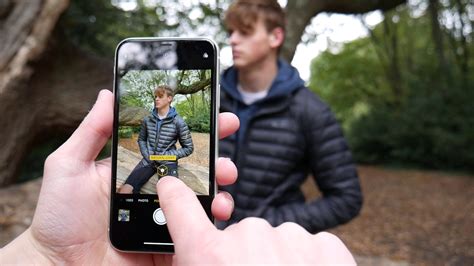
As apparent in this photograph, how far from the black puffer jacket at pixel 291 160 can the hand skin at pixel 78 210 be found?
102 centimetres

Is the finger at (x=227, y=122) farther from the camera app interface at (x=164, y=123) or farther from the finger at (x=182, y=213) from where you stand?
the finger at (x=182, y=213)

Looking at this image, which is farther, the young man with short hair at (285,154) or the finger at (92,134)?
the young man with short hair at (285,154)

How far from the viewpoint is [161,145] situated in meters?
1.51

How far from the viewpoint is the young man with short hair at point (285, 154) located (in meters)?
2.48

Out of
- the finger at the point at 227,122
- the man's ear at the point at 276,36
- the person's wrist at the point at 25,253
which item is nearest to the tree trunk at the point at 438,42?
the man's ear at the point at 276,36

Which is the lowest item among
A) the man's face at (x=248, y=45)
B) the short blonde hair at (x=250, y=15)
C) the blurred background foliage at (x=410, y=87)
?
the blurred background foliage at (x=410, y=87)

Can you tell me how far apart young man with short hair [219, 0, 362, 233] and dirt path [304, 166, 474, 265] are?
446 cm

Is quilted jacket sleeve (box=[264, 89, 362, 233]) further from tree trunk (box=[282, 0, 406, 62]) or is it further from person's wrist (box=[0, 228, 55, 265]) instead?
tree trunk (box=[282, 0, 406, 62])

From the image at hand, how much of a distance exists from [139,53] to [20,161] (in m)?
3.13

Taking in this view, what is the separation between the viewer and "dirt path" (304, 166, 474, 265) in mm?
6840

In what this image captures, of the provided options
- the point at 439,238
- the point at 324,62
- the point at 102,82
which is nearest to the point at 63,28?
the point at 102,82

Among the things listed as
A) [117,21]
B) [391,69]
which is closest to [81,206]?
[117,21]

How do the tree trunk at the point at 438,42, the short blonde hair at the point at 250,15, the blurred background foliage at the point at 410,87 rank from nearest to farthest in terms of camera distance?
the short blonde hair at the point at 250,15
the blurred background foliage at the point at 410,87
the tree trunk at the point at 438,42

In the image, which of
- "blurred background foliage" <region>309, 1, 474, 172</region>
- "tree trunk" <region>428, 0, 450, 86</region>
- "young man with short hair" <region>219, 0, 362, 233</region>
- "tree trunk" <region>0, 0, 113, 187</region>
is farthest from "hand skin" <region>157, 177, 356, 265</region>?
"tree trunk" <region>428, 0, 450, 86</region>
